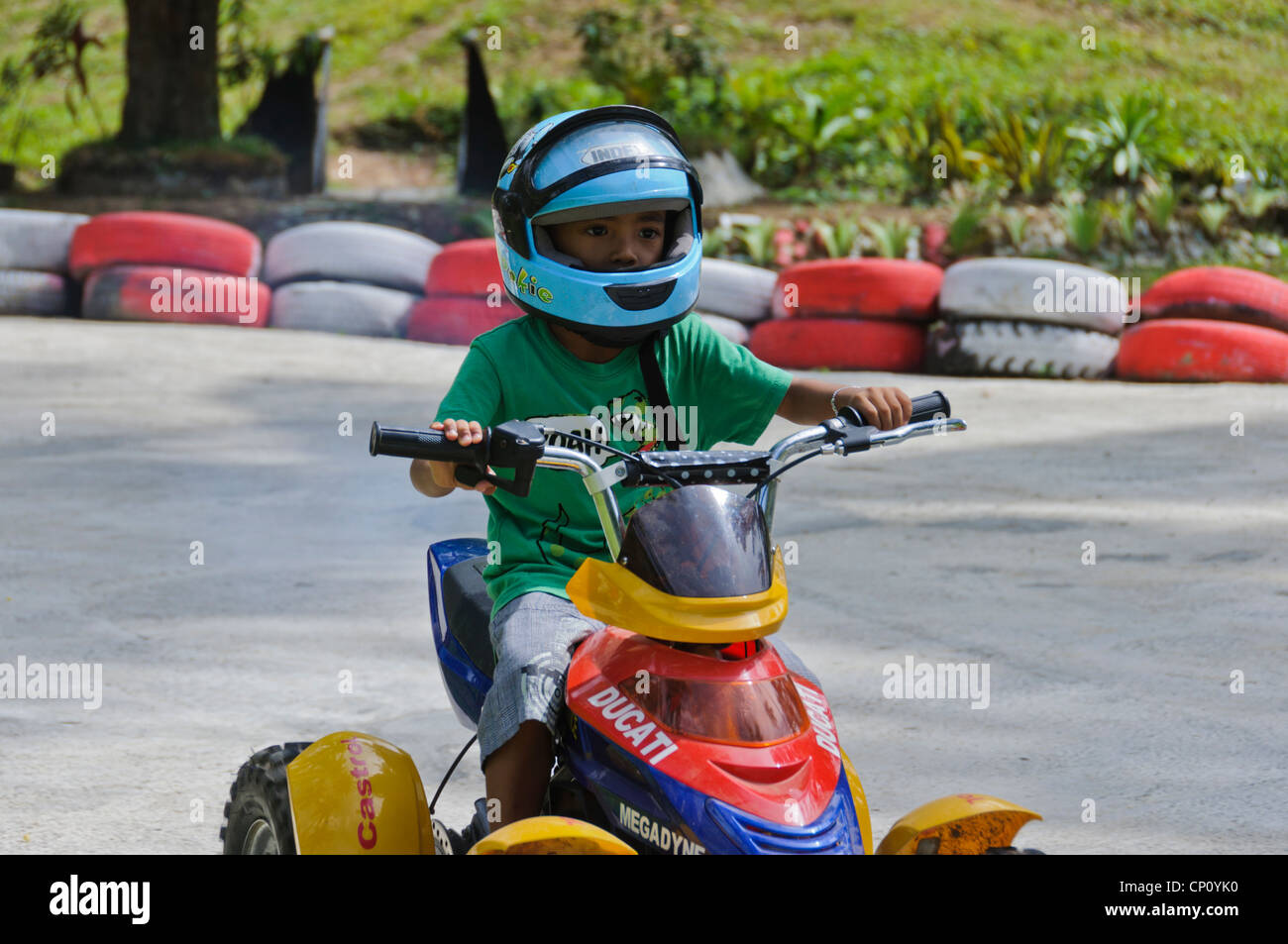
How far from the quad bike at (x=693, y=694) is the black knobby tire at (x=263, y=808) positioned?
52cm

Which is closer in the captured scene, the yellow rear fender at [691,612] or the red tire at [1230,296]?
the yellow rear fender at [691,612]

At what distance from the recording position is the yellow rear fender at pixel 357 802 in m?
2.62

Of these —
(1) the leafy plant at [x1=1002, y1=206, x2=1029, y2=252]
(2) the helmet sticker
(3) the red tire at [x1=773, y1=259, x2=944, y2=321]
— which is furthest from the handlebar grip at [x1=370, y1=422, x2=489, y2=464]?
(1) the leafy plant at [x1=1002, y1=206, x2=1029, y2=252]

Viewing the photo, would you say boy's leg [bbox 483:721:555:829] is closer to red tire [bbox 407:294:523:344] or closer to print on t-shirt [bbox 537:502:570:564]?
print on t-shirt [bbox 537:502:570:564]

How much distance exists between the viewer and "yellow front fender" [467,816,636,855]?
85.5 inches

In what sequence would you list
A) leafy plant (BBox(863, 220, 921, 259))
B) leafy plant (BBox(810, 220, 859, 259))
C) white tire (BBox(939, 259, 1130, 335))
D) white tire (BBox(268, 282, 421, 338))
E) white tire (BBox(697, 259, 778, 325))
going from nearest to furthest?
white tire (BBox(939, 259, 1130, 335)) → white tire (BBox(697, 259, 778, 325)) → white tire (BBox(268, 282, 421, 338)) → leafy plant (BBox(863, 220, 921, 259)) → leafy plant (BBox(810, 220, 859, 259))

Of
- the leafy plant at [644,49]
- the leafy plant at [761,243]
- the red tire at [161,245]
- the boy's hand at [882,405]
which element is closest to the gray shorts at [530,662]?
the boy's hand at [882,405]

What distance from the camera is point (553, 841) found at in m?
2.18

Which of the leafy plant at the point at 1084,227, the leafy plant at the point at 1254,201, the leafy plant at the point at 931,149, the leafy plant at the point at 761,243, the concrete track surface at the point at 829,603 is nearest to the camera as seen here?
the concrete track surface at the point at 829,603

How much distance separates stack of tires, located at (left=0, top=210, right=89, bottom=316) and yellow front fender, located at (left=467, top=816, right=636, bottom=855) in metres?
10.9

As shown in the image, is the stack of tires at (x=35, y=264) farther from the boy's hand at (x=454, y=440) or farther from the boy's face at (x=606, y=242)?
the boy's hand at (x=454, y=440)

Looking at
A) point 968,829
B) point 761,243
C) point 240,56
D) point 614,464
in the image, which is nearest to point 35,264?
point 240,56
